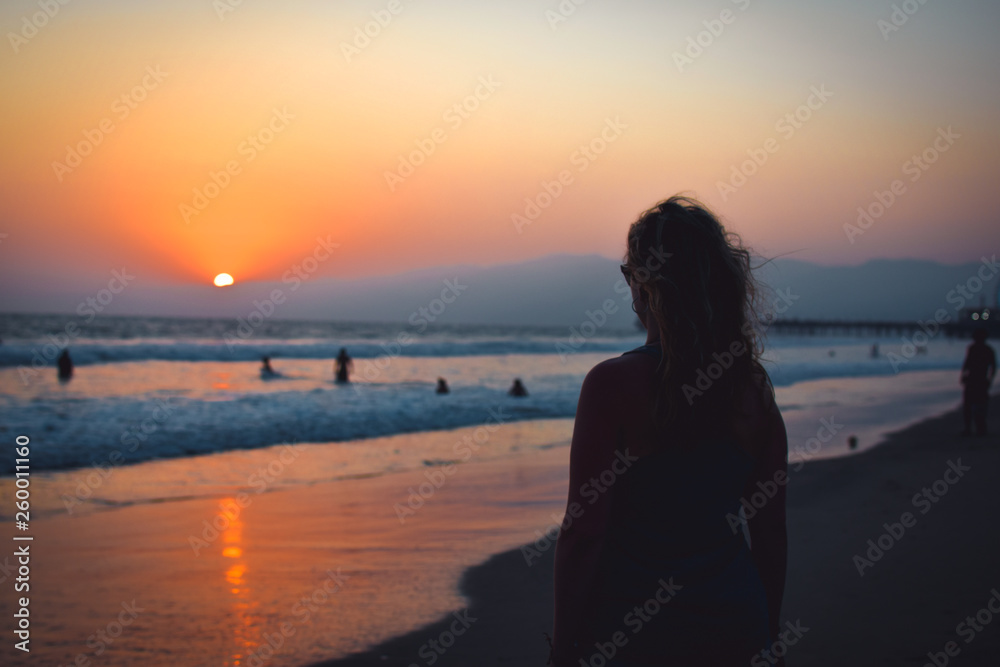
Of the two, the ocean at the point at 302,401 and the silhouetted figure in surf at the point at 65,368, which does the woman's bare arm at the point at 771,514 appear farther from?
the silhouetted figure in surf at the point at 65,368

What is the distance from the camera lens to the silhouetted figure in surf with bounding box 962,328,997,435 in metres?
12.4

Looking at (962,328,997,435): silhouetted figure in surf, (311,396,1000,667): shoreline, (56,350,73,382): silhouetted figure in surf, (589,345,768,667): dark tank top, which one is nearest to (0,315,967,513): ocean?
(589,345,768,667): dark tank top

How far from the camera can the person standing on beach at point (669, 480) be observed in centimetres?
171

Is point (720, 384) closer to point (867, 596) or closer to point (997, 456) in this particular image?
point (867, 596)

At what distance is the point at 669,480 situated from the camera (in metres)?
1.73

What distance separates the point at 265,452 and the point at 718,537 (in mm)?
12104

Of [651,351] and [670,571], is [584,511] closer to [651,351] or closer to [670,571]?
[670,571]

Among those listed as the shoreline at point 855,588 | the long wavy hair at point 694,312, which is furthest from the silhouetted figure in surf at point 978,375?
the long wavy hair at point 694,312

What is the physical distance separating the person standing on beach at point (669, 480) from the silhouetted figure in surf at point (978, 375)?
39.8 ft

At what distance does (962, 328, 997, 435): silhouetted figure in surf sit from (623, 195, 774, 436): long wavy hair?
477 inches

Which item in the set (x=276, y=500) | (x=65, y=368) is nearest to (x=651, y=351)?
(x=276, y=500)

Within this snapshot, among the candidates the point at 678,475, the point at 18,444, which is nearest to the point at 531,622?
the point at 678,475

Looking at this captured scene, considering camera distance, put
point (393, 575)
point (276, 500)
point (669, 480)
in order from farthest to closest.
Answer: point (276, 500), point (393, 575), point (669, 480)

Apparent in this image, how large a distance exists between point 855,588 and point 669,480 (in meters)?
4.64
